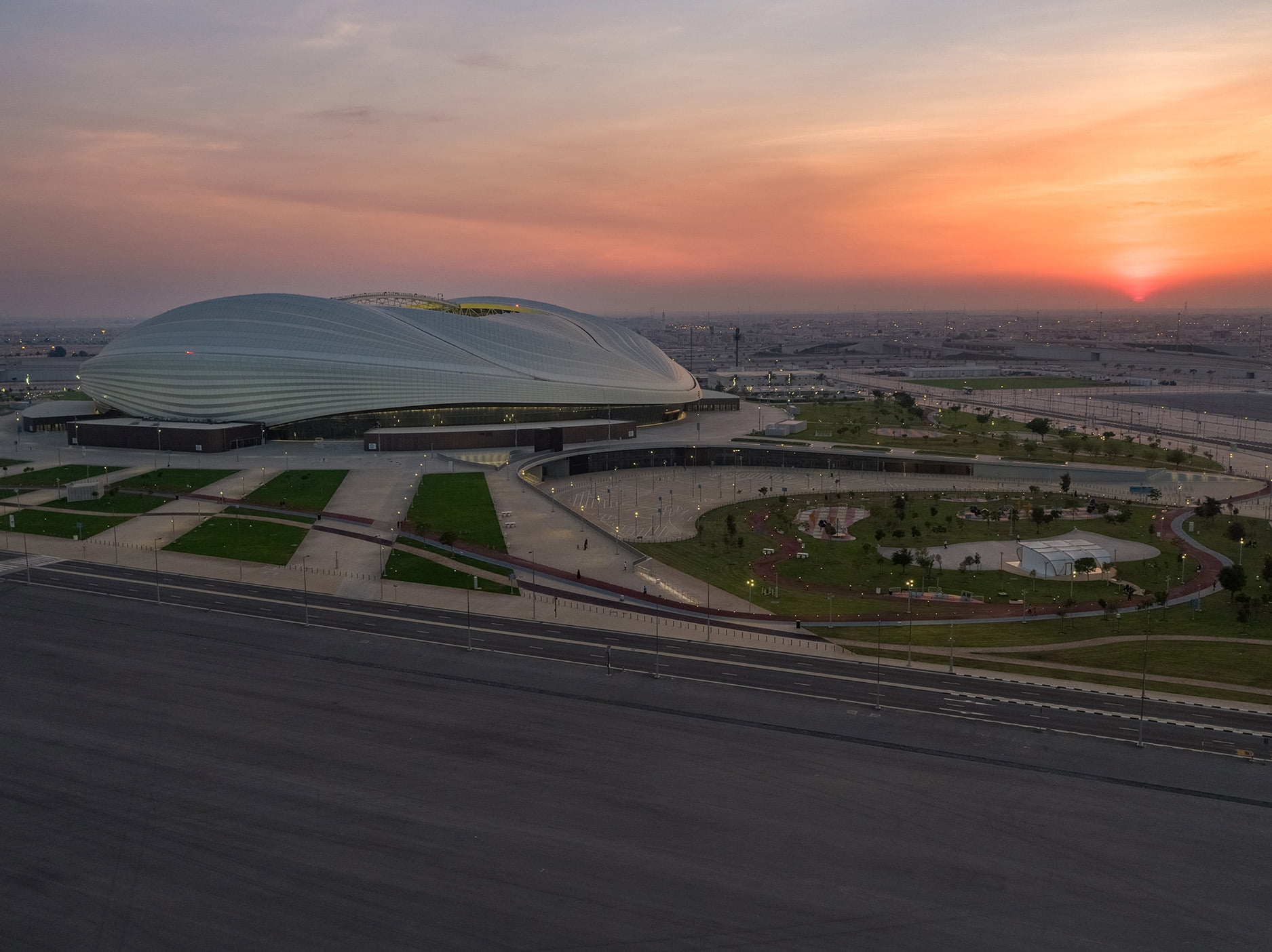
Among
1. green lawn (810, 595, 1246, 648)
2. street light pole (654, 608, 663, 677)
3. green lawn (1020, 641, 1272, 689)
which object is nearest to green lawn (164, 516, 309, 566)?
street light pole (654, 608, 663, 677)

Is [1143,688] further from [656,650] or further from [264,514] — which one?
[264,514]

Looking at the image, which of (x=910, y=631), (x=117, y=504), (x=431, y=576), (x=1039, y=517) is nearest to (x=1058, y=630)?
(x=910, y=631)

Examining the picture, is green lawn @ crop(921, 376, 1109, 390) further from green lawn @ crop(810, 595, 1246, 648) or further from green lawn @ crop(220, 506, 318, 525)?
green lawn @ crop(220, 506, 318, 525)

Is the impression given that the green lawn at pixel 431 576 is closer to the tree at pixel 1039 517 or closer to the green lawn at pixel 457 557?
the green lawn at pixel 457 557

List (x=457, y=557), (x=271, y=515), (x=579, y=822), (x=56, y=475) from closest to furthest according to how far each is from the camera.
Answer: (x=579, y=822) → (x=457, y=557) → (x=271, y=515) → (x=56, y=475)

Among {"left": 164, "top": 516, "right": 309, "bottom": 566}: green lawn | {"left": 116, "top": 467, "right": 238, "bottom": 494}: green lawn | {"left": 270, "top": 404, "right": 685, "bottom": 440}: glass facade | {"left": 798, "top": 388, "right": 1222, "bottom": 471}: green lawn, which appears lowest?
{"left": 164, "top": 516, "right": 309, "bottom": 566}: green lawn

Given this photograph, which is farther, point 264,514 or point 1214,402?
point 1214,402
